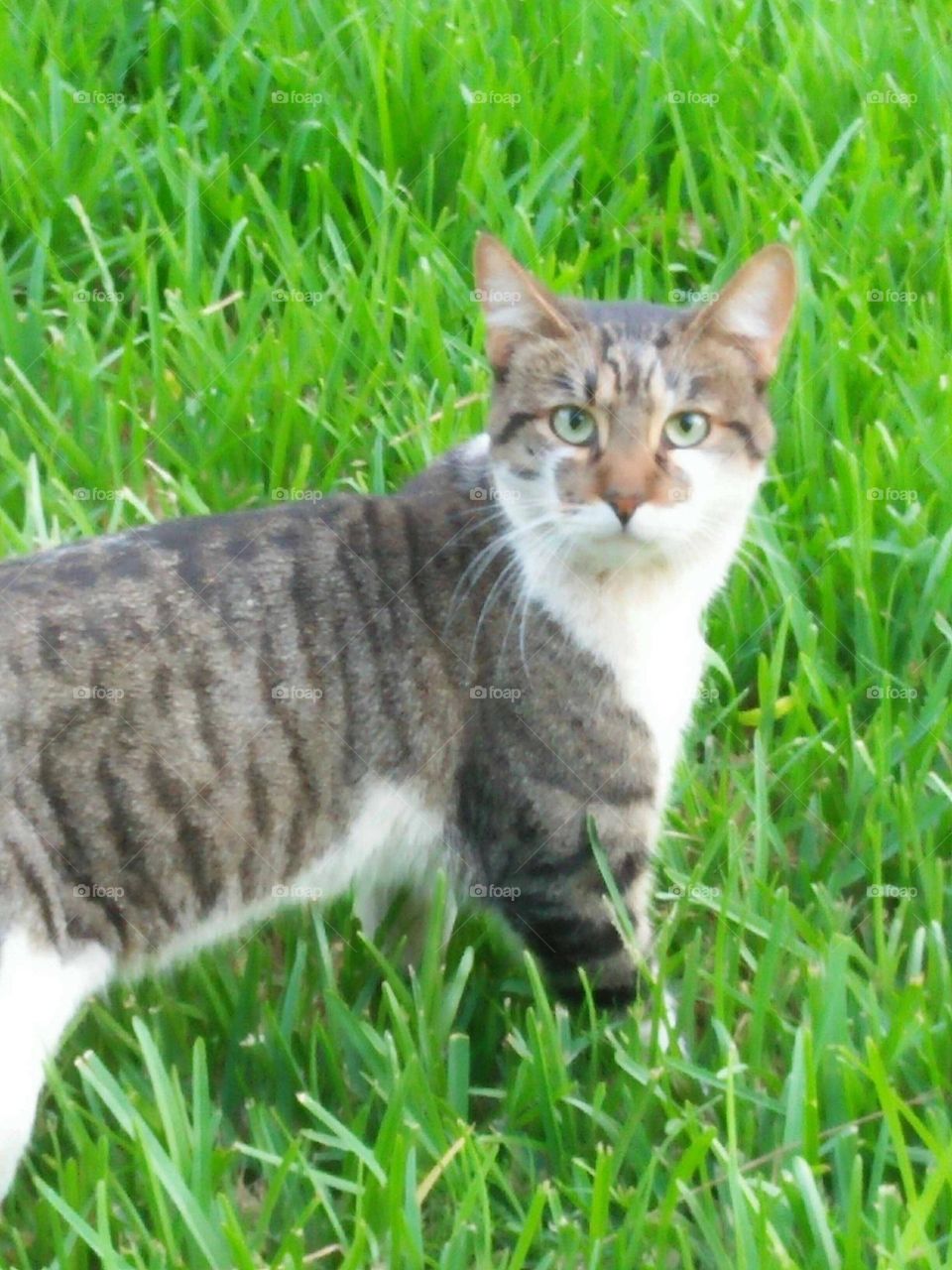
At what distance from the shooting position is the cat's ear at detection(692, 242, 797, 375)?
2.77 m

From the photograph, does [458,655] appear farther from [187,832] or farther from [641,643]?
[187,832]

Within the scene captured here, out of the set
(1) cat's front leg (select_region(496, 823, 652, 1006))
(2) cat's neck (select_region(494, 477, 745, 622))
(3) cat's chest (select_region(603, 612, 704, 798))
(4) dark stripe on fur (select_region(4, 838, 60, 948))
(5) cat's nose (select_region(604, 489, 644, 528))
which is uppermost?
(5) cat's nose (select_region(604, 489, 644, 528))

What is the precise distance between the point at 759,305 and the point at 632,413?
10.8 inches

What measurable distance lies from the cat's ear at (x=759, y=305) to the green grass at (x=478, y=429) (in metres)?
0.60

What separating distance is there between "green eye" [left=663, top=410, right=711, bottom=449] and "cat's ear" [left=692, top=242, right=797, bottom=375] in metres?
0.14

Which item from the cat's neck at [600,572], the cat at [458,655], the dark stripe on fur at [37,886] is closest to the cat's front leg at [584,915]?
the cat at [458,655]

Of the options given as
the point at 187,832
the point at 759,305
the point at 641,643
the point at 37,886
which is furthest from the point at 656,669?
the point at 37,886

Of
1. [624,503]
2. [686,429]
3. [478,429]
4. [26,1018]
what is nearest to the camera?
[26,1018]

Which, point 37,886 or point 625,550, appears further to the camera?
point 625,550

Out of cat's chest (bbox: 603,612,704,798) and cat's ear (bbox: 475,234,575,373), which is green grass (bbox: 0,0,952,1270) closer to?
cat's chest (bbox: 603,612,704,798)

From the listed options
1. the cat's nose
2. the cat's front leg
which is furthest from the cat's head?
the cat's front leg

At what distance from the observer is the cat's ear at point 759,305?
2768 millimetres

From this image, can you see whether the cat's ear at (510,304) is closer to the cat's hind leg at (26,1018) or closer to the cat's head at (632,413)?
the cat's head at (632,413)

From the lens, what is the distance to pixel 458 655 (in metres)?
2.85
